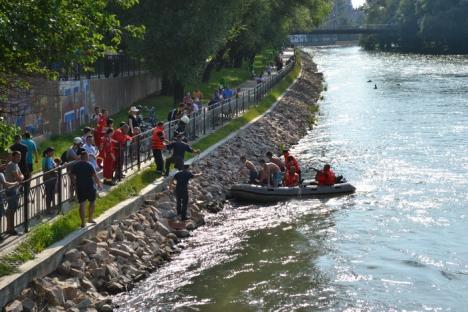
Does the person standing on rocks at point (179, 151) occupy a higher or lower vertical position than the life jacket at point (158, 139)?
lower

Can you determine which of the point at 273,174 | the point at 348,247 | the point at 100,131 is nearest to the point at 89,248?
the point at 348,247

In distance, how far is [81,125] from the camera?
3152cm

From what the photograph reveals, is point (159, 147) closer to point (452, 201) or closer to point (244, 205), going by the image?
point (244, 205)

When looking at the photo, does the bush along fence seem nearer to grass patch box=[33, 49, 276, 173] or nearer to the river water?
grass patch box=[33, 49, 276, 173]

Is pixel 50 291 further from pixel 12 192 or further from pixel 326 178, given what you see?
pixel 326 178

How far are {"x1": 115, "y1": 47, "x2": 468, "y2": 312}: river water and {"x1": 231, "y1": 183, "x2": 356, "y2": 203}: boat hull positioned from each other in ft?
1.39

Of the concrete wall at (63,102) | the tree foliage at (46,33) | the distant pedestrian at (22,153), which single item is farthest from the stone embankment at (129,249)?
the concrete wall at (63,102)

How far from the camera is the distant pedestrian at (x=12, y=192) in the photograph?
15.8m

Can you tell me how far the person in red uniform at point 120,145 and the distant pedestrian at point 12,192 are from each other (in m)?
5.27

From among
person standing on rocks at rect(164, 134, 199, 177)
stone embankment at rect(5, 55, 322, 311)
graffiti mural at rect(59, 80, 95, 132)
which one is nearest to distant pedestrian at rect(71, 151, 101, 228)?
stone embankment at rect(5, 55, 322, 311)

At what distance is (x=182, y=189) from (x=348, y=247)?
485cm

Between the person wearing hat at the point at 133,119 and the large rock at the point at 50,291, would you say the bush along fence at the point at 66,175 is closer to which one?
the person wearing hat at the point at 133,119

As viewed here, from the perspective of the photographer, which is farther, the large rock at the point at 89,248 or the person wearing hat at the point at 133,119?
the person wearing hat at the point at 133,119

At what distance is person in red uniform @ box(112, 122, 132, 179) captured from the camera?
22047 millimetres
